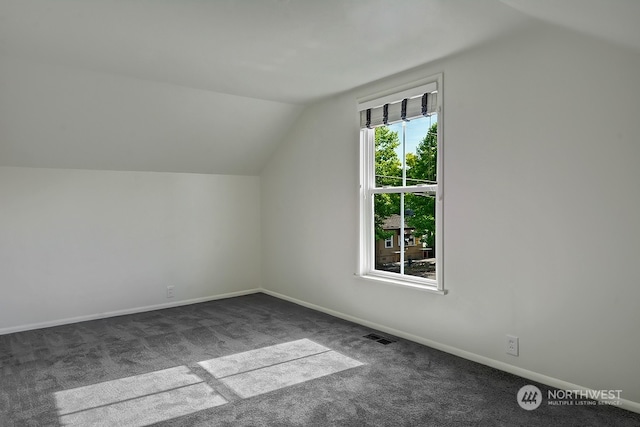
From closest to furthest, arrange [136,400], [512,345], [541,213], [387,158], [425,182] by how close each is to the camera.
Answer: [136,400]
[541,213]
[512,345]
[425,182]
[387,158]

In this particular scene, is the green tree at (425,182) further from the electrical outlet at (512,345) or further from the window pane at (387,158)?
the electrical outlet at (512,345)

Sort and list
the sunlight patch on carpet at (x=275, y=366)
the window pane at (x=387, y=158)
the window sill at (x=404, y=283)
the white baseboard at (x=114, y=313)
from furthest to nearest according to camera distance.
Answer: the white baseboard at (x=114, y=313) < the window pane at (x=387, y=158) < the window sill at (x=404, y=283) < the sunlight patch on carpet at (x=275, y=366)

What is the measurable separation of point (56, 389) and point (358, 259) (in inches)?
104

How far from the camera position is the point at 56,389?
9.58 ft

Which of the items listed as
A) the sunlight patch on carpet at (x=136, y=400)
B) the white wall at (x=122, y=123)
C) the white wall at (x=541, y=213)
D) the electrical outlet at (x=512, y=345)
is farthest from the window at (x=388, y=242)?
the sunlight patch on carpet at (x=136, y=400)

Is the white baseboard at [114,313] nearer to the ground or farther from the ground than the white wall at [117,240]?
nearer to the ground

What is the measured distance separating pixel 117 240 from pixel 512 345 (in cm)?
401

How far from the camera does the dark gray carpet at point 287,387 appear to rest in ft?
8.21

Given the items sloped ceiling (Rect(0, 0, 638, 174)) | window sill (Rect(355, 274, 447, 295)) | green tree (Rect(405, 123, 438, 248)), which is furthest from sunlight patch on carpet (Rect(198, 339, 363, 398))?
sloped ceiling (Rect(0, 0, 638, 174))

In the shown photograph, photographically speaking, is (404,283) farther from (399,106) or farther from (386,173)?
(399,106)

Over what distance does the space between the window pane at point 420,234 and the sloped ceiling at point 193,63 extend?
1.13 metres

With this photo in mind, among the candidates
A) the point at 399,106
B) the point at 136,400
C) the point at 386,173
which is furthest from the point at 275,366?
the point at 399,106

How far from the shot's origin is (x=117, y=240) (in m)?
4.86

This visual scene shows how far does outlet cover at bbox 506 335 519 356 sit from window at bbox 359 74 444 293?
2.10 feet
